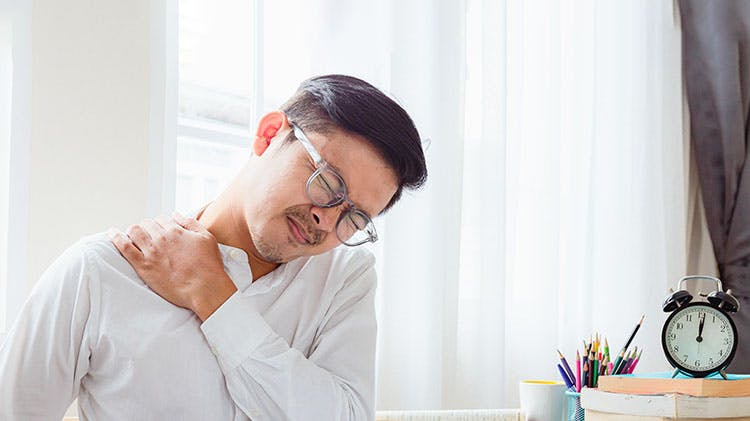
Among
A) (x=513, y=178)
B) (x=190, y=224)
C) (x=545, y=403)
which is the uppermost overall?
(x=513, y=178)

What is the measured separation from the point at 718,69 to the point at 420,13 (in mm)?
1140

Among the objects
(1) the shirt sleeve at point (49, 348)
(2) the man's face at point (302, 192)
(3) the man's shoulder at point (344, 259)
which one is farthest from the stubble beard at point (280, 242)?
(1) the shirt sleeve at point (49, 348)

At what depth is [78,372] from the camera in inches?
47.0

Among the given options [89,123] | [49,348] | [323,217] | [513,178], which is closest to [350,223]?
[323,217]

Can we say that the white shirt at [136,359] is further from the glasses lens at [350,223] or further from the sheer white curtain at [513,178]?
the sheer white curtain at [513,178]

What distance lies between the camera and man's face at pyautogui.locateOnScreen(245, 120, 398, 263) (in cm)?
123

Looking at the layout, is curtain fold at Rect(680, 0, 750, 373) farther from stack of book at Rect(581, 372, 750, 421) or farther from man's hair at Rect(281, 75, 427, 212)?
man's hair at Rect(281, 75, 427, 212)

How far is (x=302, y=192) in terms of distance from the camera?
1220 mm

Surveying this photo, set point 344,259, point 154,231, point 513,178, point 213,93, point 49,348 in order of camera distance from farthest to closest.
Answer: point 513,178 → point 213,93 → point 344,259 → point 154,231 → point 49,348

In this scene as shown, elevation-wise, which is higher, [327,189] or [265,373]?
[327,189]

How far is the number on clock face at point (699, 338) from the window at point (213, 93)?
972 mm

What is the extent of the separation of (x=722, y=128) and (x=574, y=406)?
1279 millimetres

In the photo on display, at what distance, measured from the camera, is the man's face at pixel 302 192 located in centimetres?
123

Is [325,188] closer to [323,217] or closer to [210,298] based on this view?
[323,217]
